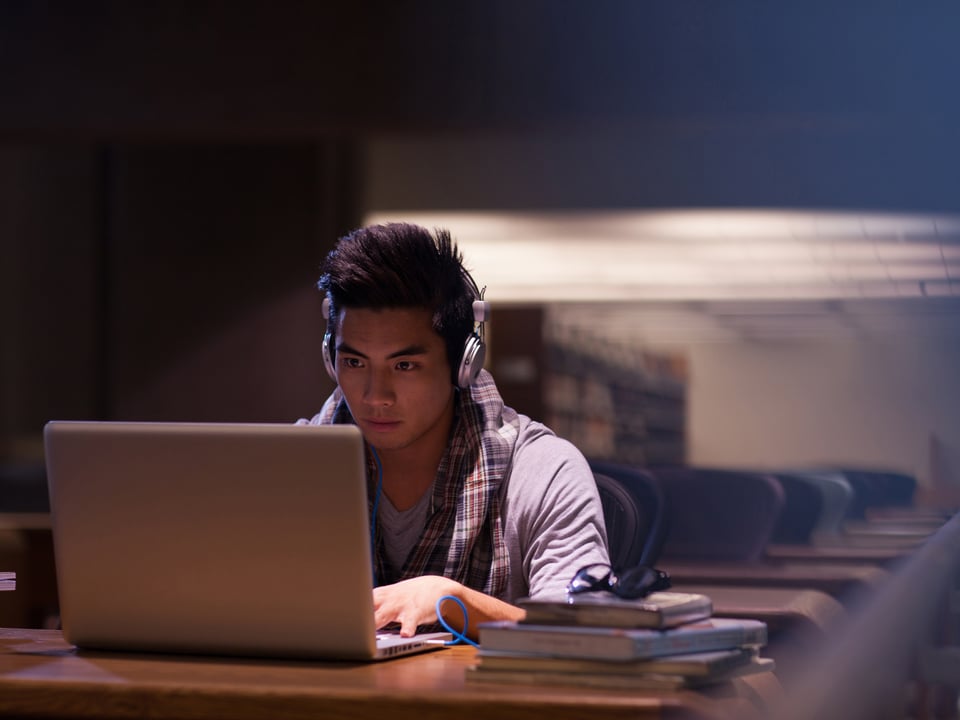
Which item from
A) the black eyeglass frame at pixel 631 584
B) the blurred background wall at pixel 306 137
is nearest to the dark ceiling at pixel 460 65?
the blurred background wall at pixel 306 137

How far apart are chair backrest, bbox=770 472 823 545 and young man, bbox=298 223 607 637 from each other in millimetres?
2486

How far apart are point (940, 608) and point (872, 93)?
4.83 meters

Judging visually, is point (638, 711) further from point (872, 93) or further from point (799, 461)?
point (799, 461)

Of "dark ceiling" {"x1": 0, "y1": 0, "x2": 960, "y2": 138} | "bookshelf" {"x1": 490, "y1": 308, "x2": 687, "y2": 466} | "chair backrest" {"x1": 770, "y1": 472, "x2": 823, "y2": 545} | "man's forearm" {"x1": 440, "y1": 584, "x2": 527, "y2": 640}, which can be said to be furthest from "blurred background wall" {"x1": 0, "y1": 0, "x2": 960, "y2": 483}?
"man's forearm" {"x1": 440, "y1": 584, "x2": 527, "y2": 640}

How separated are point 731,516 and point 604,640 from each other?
287cm

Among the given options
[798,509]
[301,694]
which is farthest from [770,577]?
[301,694]

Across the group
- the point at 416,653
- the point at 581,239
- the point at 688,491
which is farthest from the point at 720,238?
the point at 416,653

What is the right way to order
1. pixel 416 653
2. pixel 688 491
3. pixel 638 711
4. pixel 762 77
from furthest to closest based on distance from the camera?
pixel 762 77 < pixel 688 491 < pixel 416 653 < pixel 638 711

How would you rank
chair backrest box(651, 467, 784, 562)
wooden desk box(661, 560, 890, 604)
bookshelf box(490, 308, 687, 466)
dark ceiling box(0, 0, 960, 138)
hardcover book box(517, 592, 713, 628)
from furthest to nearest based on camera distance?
bookshelf box(490, 308, 687, 466) → dark ceiling box(0, 0, 960, 138) → chair backrest box(651, 467, 784, 562) → wooden desk box(661, 560, 890, 604) → hardcover book box(517, 592, 713, 628)

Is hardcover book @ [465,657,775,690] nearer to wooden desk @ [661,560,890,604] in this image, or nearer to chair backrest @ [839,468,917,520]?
wooden desk @ [661,560,890,604]

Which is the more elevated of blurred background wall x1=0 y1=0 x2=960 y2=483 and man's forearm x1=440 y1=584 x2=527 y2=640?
blurred background wall x1=0 y1=0 x2=960 y2=483

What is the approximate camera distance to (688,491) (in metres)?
4.17

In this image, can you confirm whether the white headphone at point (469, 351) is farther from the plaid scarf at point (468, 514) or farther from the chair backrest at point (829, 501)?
the chair backrest at point (829, 501)

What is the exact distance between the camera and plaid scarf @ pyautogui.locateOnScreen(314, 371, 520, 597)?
70.8 inches
